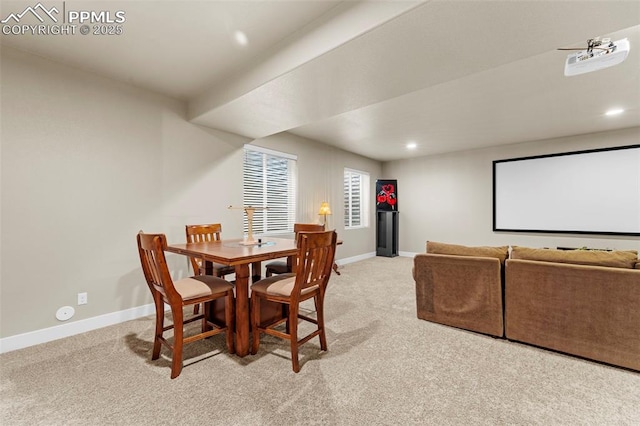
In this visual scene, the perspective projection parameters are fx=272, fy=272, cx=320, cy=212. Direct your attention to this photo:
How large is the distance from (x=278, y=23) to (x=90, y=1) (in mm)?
1250

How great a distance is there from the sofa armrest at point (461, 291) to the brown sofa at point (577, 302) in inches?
4.1

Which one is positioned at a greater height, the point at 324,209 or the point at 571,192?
the point at 571,192

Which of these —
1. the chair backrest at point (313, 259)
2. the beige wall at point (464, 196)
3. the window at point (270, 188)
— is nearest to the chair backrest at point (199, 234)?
the window at point (270, 188)

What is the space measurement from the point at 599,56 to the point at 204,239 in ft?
12.6

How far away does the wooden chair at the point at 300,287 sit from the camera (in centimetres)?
189

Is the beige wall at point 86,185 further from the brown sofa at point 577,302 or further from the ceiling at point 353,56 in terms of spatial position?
the brown sofa at point 577,302

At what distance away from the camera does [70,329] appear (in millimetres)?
2525

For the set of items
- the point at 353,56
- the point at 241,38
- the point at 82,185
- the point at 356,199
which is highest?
the point at 241,38

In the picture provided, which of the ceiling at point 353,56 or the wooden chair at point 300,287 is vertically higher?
the ceiling at point 353,56

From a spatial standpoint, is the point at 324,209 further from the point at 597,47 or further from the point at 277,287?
the point at 597,47

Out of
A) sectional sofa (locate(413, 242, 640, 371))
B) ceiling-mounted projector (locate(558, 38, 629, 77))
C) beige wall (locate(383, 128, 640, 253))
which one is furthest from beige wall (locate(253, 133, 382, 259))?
ceiling-mounted projector (locate(558, 38, 629, 77))

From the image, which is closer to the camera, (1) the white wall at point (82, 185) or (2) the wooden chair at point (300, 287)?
(2) the wooden chair at point (300, 287)

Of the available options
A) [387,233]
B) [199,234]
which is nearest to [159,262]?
[199,234]

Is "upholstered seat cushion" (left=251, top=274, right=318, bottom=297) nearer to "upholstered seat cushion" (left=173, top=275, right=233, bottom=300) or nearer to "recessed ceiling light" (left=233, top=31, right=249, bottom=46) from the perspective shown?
"upholstered seat cushion" (left=173, top=275, right=233, bottom=300)
